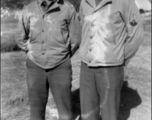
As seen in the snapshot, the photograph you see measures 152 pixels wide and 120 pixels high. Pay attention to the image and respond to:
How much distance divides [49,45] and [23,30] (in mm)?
363

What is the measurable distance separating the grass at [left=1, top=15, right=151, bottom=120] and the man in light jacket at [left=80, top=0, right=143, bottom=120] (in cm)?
136

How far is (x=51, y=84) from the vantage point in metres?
2.99

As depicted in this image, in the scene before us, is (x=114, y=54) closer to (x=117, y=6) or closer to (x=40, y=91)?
(x=117, y=6)

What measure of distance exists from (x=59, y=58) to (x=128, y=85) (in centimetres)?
293

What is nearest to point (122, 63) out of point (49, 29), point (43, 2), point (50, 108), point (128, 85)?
point (49, 29)

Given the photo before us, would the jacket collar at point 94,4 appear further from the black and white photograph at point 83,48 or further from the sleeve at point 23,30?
the sleeve at point 23,30

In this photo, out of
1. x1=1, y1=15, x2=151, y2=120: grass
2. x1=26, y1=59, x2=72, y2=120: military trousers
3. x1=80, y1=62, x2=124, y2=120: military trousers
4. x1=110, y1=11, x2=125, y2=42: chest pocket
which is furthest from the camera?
x1=1, y1=15, x2=151, y2=120: grass

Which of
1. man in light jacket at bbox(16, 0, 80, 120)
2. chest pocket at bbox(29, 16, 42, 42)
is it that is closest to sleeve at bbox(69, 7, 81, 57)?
man in light jacket at bbox(16, 0, 80, 120)

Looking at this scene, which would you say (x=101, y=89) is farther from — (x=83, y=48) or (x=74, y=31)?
(x=74, y=31)

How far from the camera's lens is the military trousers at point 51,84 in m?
2.95

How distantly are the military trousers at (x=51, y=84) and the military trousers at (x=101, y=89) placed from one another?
18 centimetres

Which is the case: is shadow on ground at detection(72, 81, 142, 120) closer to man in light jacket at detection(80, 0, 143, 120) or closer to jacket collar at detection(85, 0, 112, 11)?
man in light jacket at detection(80, 0, 143, 120)

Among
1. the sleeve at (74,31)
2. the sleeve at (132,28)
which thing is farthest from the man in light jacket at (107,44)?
the sleeve at (74,31)

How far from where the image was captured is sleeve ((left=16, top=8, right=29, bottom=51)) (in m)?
2.95
